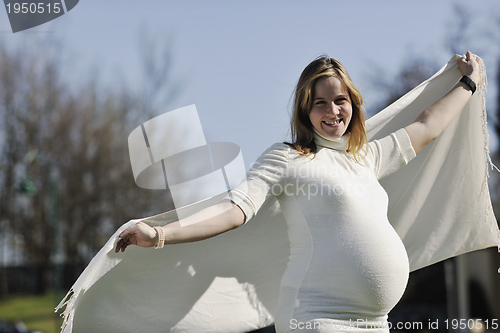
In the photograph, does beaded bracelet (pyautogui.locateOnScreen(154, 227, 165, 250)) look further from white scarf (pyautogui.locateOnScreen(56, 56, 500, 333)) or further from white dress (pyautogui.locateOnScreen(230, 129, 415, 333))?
white dress (pyautogui.locateOnScreen(230, 129, 415, 333))

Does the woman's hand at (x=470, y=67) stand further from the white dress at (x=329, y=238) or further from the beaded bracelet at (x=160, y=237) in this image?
the beaded bracelet at (x=160, y=237)

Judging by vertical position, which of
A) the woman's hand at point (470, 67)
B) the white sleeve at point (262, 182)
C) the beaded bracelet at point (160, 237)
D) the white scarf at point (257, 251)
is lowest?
the white scarf at point (257, 251)

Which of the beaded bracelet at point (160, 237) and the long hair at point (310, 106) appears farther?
the long hair at point (310, 106)

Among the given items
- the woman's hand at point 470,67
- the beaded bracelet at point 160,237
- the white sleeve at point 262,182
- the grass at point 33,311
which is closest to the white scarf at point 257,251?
the woman's hand at point 470,67

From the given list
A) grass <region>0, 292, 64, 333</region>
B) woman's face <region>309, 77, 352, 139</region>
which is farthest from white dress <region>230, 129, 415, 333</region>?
grass <region>0, 292, 64, 333</region>

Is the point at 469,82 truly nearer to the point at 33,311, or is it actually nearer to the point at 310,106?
the point at 310,106

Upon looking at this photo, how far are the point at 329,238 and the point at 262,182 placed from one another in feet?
1.17

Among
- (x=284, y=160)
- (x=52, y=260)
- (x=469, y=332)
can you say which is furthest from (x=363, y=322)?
(x=52, y=260)

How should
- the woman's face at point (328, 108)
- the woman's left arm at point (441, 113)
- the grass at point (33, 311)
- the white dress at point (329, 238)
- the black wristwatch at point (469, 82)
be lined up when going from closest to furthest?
the white dress at point (329, 238) → the woman's face at point (328, 108) → the woman's left arm at point (441, 113) → the black wristwatch at point (469, 82) → the grass at point (33, 311)

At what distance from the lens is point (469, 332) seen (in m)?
9.33

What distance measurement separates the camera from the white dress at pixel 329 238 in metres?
1.89

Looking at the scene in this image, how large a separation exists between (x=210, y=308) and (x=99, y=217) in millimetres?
21355

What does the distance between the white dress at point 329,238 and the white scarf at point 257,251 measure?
0.37 metres

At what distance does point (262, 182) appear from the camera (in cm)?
196
